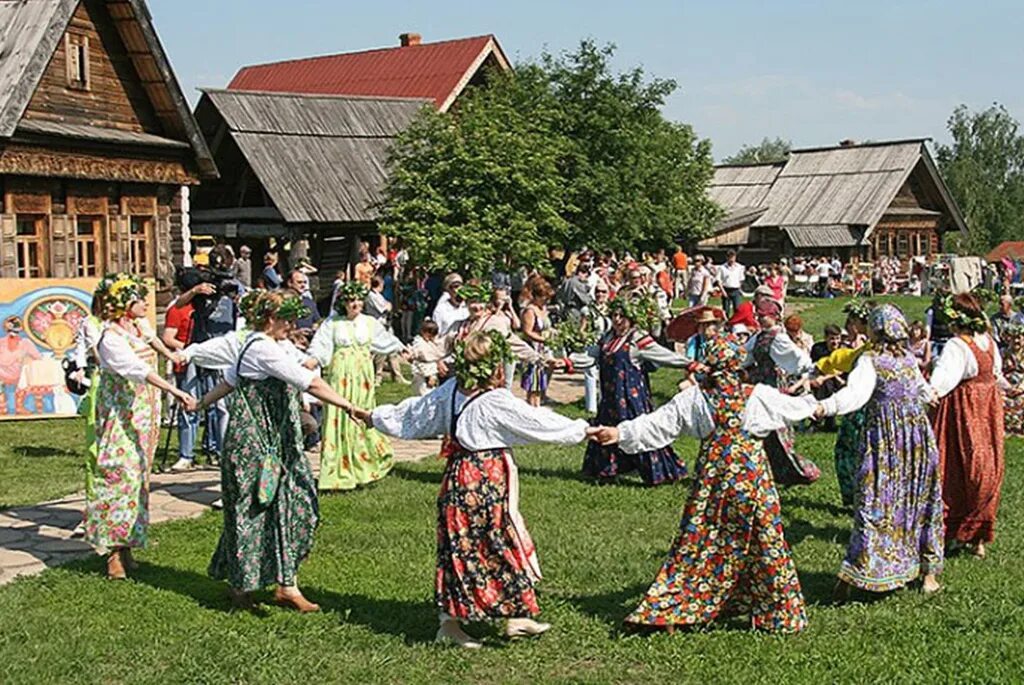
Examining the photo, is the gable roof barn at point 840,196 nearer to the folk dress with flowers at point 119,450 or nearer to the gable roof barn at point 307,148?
the gable roof barn at point 307,148

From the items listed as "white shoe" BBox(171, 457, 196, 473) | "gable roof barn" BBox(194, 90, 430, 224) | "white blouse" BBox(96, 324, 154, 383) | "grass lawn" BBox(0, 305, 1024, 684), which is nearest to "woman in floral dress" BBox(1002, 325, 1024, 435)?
"grass lawn" BBox(0, 305, 1024, 684)

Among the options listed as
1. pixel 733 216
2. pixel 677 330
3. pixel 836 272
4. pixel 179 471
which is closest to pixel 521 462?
pixel 677 330

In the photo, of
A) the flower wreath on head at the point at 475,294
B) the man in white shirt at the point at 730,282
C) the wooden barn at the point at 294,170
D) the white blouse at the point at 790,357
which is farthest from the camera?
the man in white shirt at the point at 730,282

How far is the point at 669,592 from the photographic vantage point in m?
6.50

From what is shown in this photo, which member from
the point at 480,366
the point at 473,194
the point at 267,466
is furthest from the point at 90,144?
the point at 480,366

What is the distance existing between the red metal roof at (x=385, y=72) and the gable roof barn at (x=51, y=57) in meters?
13.5

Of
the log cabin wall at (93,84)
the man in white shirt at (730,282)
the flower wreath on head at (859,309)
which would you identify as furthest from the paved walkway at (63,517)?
the man in white shirt at (730,282)

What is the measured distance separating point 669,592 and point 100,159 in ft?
53.5

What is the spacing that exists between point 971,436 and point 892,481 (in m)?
1.33

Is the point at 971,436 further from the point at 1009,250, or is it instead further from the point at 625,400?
the point at 1009,250

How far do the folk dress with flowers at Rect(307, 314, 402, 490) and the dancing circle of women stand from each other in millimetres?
2120

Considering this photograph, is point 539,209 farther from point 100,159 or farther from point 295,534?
point 295,534

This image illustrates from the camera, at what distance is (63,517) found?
9477 millimetres

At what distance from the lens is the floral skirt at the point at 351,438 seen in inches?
408
